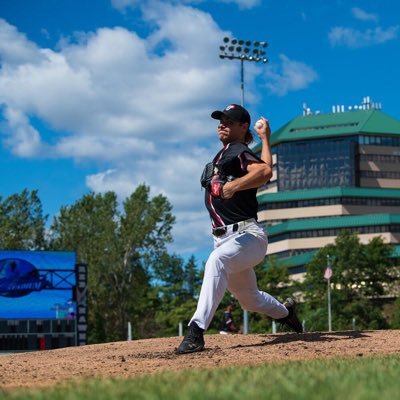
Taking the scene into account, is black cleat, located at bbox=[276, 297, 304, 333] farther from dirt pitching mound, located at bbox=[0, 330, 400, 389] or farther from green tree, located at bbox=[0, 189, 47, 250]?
green tree, located at bbox=[0, 189, 47, 250]

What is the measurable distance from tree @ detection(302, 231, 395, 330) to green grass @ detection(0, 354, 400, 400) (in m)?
67.3

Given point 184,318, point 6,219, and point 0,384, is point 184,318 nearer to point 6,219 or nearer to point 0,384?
point 6,219

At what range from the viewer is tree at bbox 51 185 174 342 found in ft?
233

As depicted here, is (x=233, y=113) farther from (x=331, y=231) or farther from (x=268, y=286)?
(x=331, y=231)

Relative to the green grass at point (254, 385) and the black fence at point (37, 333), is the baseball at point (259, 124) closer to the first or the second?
the green grass at point (254, 385)

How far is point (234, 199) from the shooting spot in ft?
27.6

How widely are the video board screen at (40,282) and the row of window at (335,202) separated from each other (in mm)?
85340

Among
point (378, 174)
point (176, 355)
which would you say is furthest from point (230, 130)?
point (378, 174)

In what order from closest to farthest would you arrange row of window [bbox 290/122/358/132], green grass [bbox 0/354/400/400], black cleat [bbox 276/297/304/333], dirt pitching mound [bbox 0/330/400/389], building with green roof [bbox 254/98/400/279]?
green grass [bbox 0/354/400/400] → dirt pitching mound [bbox 0/330/400/389] → black cleat [bbox 276/297/304/333] → building with green roof [bbox 254/98/400/279] → row of window [bbox 290/122/358/132]

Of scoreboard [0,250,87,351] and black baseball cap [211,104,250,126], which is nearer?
black baseball cap [211,104,250,126]

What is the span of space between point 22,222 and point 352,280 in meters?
28.1

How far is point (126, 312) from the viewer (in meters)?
73.2

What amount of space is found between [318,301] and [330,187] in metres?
59.0

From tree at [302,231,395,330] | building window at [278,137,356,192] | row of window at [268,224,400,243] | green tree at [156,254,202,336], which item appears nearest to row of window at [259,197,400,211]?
building window at [278,137,356,192]
